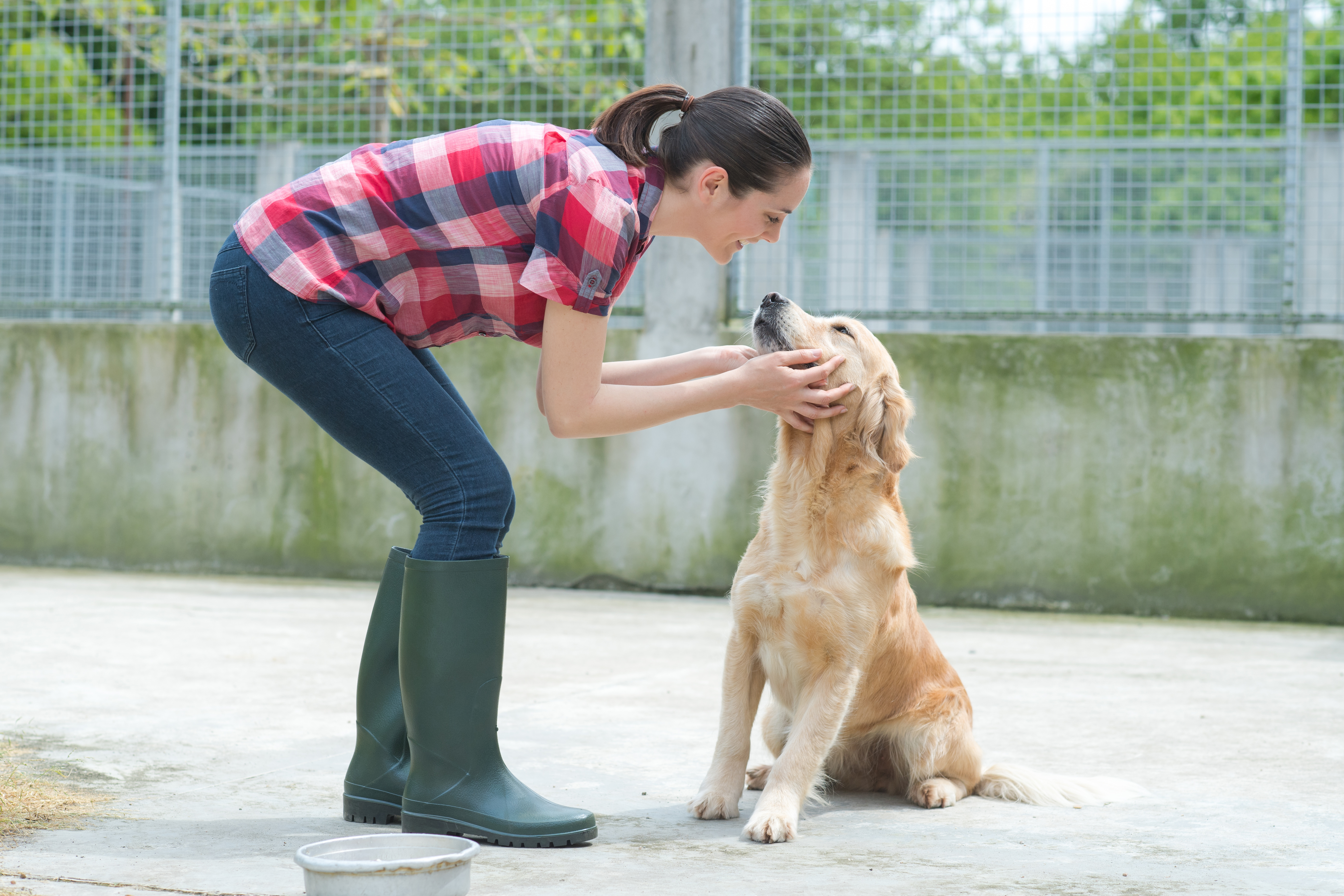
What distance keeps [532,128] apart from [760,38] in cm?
509

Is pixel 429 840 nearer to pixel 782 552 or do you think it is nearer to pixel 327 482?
pixel 782 552

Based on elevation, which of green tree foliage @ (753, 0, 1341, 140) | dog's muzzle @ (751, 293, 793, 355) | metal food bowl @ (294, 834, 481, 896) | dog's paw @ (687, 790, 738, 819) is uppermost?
green tree foliage @ (753, 0, 1341, 140)

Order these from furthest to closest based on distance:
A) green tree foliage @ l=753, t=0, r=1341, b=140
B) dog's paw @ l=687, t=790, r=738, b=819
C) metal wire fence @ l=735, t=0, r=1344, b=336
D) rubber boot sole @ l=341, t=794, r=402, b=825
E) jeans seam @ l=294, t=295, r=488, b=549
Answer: green tree foliage @ l=753, t=0, r=1341, b=140 < metal wire fence @ l=735, t=0, r=1344, b=336 < dog's paw @ l=687, t=790, r=738, b=819 < rubber boot sole @ l=341, t=794, r=402, b=825 < jeans seam @ l=294, t=295, r=488, b=549

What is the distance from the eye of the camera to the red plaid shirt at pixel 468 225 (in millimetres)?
2531

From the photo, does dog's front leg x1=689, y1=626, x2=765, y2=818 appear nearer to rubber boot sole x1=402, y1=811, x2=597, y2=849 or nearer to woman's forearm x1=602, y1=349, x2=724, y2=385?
rubber boot sole x1=402, y1=811, x2=597, y2=849

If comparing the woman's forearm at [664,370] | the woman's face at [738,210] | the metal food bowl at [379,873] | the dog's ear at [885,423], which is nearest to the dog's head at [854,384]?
the dog's ear at [885,423]

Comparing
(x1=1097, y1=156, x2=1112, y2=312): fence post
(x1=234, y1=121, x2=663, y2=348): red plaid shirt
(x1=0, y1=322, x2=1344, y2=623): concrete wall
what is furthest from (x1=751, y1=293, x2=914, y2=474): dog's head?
(x1=1097, y1=156, x2=1112, y2=312): fence post

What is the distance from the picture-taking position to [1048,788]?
Result: 10.6 feet

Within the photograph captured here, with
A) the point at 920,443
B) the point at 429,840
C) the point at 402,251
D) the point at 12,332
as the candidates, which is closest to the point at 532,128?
the point at 402,251

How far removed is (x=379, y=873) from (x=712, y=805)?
3.35ft

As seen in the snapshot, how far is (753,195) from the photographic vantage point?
2760mm

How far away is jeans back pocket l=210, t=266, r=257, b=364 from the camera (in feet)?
8.70

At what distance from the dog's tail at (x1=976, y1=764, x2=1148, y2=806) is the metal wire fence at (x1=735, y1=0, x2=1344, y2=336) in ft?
12.9

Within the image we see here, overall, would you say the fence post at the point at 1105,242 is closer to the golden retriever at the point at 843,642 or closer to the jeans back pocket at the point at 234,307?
the golden retriever at the point at 843,642
